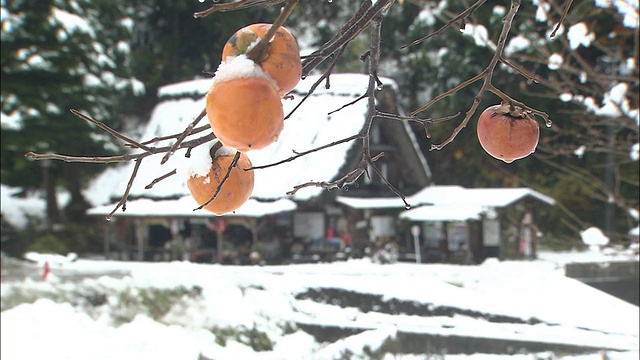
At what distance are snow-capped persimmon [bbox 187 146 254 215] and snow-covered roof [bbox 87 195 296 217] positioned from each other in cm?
521

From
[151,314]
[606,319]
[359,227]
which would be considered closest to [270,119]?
[151,314]

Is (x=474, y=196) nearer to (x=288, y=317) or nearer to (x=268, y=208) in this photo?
(x=268, y=208)

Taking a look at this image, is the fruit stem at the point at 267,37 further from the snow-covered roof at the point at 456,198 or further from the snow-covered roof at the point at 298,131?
the snow-covered roof at the point at 456,198

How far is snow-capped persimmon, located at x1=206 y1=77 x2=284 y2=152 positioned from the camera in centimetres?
34

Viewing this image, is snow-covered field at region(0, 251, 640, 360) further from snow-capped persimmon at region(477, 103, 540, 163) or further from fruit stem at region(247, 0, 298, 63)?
fruit stem at region(247, 0, 298, 63)

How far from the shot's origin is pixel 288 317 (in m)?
1.90

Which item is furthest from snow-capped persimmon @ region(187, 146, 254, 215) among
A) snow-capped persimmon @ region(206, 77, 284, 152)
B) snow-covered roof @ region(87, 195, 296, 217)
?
snow-covered roof @ region(87, 195, 296, 217)

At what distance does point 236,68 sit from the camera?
1.14ft

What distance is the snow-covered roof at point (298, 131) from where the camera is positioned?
366 cm

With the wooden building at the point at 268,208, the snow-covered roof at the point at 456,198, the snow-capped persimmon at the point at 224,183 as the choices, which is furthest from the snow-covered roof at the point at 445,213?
the snow-capped persimmon at the point at 224,183

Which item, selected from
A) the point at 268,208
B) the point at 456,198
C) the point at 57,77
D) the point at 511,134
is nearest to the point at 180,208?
the point at 268,208

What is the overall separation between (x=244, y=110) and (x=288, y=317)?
63.8 inches

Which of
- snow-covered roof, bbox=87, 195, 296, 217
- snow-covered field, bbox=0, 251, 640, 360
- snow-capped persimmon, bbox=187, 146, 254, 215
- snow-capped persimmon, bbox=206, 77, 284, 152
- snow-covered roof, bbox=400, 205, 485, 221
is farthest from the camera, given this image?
snow-covered roof, bbox=400, 205, 485, 221

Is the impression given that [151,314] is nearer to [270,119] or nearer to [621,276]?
[270,119]
